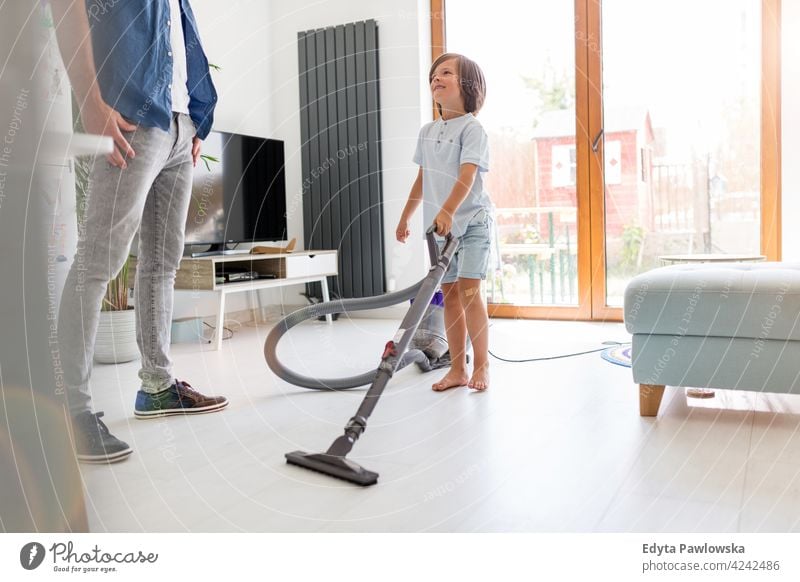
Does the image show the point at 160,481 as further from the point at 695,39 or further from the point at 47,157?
the point at 695,39

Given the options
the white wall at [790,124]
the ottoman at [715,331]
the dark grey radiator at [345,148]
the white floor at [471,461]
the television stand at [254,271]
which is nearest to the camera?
the white floor at [471,461]

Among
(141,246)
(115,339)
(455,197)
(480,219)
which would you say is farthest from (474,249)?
(115,339)

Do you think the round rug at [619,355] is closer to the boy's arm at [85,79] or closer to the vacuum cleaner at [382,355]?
the vacuum cleaner at [382,355]

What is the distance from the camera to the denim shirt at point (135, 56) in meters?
1.46

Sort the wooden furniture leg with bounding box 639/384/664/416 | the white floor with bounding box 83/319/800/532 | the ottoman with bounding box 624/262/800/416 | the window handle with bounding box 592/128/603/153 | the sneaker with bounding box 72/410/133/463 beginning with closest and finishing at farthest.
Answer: the white floor with bounding box 83/319/800/532
the sneaker with bounding box 72/410/133/463
the ottoman with bounding box 624/262/800/416
the wooden furniture leg with bounding box 639/384/664/416
the window handle with bounding box 592/128/603/153

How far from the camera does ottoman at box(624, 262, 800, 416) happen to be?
1.57 metres

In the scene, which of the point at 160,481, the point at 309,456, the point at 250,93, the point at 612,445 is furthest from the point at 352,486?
the point at 250,93

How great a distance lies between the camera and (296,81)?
13.6 ft

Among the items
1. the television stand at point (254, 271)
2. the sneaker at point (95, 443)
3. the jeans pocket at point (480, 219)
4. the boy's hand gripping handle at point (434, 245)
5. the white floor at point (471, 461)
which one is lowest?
the white floor at point (471, 461)

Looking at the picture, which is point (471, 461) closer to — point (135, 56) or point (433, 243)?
point (433, 243)

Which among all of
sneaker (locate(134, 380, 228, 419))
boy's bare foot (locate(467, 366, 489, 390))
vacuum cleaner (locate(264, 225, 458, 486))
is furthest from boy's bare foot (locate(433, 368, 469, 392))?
sneaker (locate(134, 380, 228, 419))

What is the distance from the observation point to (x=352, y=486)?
1.29m

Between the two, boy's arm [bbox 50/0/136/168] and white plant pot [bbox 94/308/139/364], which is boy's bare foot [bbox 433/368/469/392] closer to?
boy's arm [bbox 50/0/136/168]

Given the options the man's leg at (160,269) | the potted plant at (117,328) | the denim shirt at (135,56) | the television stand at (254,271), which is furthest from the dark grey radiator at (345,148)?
the denim shirt at (135,56)
